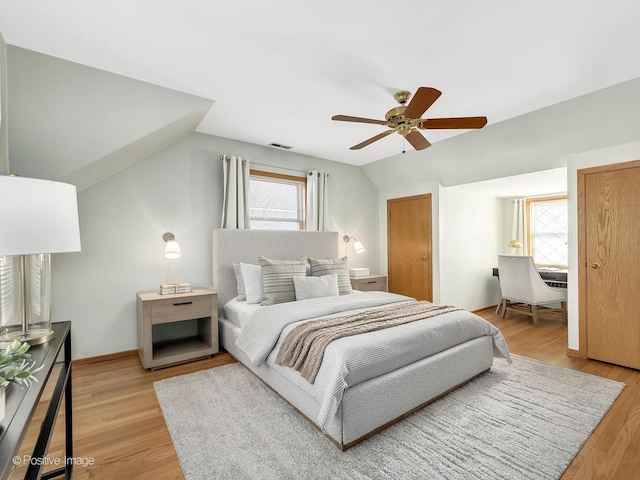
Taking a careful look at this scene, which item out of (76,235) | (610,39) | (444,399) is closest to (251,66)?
(76,235)

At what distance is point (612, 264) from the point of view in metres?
3.14

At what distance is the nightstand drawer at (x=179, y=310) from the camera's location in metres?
3.02

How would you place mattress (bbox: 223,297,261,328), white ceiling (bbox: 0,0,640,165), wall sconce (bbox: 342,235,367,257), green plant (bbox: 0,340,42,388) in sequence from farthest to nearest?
wall sconce (bbox: 342,235,367,257) → mattress (bbox: 223,297,261,328) → white ceiling (bbox: 0,0,640,165) → green plant (bbox: 0,340,42,388)

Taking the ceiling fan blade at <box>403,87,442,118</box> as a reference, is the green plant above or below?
below

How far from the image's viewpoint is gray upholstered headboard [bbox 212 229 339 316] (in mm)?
3721

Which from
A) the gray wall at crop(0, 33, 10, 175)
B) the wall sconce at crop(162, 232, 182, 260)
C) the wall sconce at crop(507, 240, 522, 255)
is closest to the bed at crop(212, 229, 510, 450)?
the wall sconce at crop(162, 232, 182, 260)

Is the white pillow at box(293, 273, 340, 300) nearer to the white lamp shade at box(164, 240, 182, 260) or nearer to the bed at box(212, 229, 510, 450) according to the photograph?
Result: the bed at box(212, 229, 510, 450)

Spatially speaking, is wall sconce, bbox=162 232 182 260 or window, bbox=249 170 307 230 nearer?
wall sconce, bbox=162 232 182 260

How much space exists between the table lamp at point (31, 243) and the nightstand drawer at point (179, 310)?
53.4 inches

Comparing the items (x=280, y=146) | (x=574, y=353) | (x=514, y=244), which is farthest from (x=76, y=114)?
(x=514, y=244)

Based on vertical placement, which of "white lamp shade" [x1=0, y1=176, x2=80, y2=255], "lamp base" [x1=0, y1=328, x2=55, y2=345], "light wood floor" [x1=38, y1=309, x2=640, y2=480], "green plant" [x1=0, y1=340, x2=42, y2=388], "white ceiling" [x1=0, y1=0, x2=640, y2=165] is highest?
"white ceiling" [x1=0, y1=0, x2=640, y2=165]

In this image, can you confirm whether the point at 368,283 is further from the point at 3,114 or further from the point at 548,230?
the point at 3,114

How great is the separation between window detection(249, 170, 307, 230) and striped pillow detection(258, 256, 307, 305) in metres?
1.05

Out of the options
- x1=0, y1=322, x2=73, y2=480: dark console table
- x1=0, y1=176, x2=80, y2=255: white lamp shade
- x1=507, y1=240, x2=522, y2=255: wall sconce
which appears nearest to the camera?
x1=0, y1=322, x2=73, y2=480: dark console table
